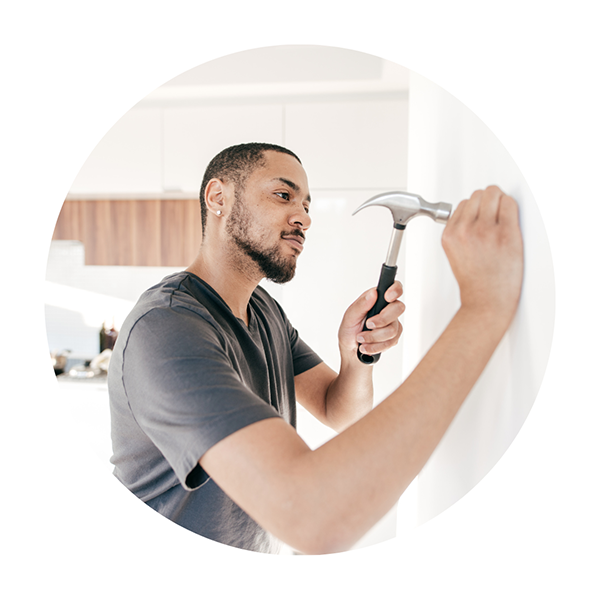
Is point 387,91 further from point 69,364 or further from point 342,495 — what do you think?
point 69,364

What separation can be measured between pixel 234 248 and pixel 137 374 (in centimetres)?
42

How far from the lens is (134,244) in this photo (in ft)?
8.01

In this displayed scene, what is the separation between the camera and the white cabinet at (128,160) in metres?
2.24

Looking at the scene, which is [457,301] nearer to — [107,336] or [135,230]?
[135,230]

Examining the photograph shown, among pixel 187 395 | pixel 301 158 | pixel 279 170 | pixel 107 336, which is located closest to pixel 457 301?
pixel 187 395

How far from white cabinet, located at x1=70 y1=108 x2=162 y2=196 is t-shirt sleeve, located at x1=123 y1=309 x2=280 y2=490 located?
6.24 feet

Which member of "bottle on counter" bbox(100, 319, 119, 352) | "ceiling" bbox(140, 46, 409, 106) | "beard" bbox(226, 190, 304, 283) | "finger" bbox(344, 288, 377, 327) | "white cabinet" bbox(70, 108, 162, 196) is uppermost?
"ceiling" bbox(140, 46, 409, 106)

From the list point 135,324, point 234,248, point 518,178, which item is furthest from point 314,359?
point 518,178

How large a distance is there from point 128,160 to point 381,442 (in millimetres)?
2218

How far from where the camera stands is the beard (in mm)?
892

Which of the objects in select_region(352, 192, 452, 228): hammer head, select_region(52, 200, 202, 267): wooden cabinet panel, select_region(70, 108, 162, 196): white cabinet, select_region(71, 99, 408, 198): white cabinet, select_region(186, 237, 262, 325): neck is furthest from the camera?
select_region(52, 200, 202, 267): wooden cabinet panel

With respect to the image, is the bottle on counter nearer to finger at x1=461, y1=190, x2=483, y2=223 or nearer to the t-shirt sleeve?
the t-shirt sleeve

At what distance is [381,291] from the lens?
70 centimetres

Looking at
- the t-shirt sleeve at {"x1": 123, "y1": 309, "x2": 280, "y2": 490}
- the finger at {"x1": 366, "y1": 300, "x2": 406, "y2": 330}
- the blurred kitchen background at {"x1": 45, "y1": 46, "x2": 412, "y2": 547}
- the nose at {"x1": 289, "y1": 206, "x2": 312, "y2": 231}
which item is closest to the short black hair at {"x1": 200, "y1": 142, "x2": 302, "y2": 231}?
the nose at {"x1": 289, "y1": 206, "x2": 312, "y2": 231}
